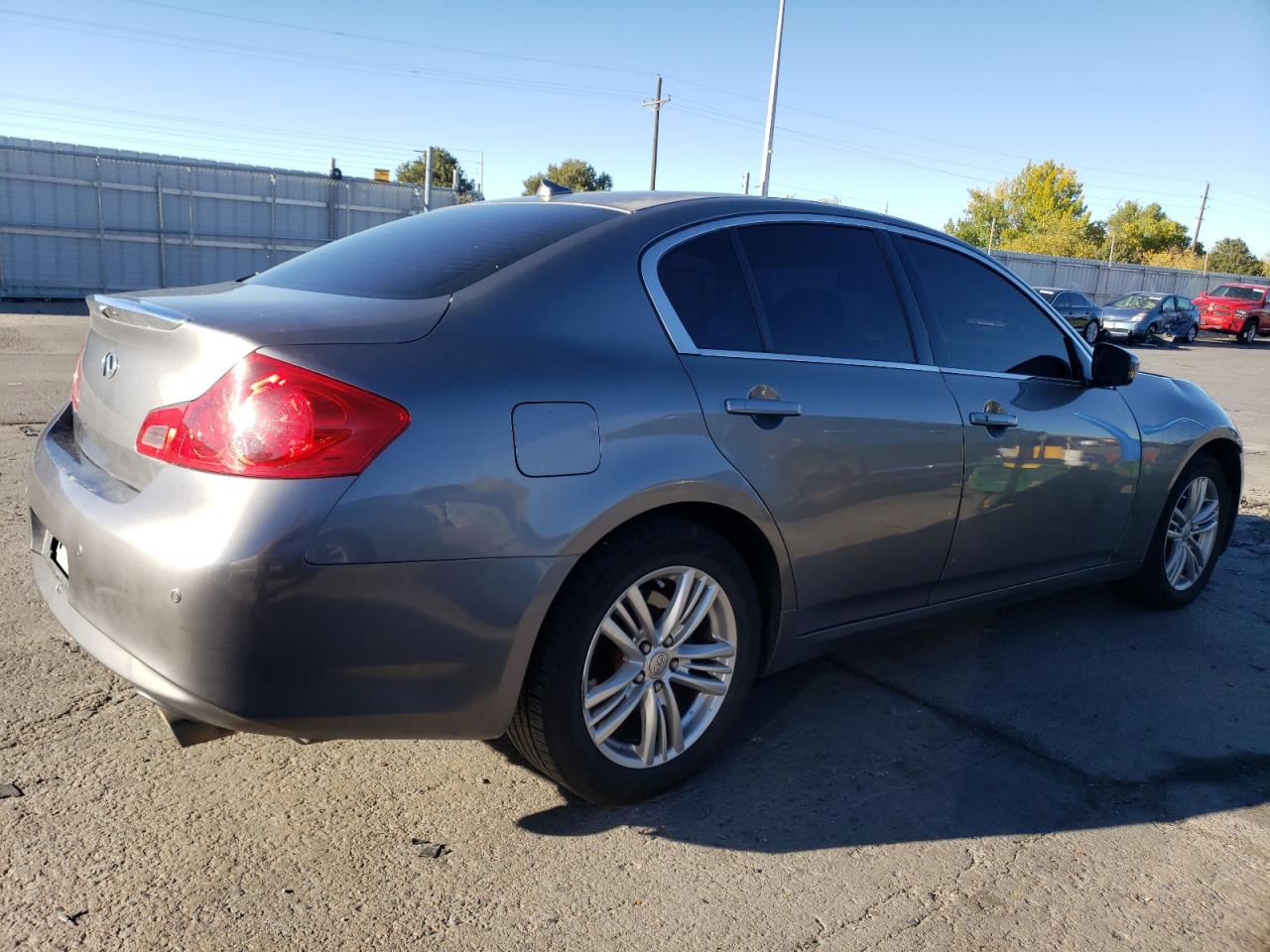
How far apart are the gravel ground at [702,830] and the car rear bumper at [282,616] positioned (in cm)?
40

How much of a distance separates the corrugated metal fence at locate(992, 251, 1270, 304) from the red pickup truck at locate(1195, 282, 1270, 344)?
247 centimetres

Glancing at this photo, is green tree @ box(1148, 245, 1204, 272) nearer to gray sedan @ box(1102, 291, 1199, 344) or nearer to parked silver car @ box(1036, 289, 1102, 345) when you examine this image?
gray sedan @ box(1102, 291, 1199, 344)

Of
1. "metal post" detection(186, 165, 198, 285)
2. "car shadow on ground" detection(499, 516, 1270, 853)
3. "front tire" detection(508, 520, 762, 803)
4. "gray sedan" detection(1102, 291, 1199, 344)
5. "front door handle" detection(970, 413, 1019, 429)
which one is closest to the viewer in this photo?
"front tire" detection(508, 520, 762, 803)

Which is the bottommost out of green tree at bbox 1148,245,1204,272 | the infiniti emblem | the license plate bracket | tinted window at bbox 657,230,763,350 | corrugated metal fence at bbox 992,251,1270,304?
the infiniti emblem

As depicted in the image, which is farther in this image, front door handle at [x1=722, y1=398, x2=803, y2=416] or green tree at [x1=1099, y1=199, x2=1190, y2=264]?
green tree at [x1=1099, y1=199, x2=1190, y2=264]

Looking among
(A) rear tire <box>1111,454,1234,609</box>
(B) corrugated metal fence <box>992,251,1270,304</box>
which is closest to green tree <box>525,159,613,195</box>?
(B) corrugated metal fence <box>992,251,1270,304</box>

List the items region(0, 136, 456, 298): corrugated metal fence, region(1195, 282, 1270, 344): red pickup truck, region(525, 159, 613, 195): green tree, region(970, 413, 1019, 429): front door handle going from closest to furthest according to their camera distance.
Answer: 1. region(970, 413, 1019, 429): front door handle
2. region(0, 136, 456, 298): corrugated metal fence
3. region(1195, 282, 1270, 344): red pickup truck
4. region(525, 159, 613, 195): green tree

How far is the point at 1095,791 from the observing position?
3.08 m

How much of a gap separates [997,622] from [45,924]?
12.1ft

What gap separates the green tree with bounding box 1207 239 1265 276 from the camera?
266ft

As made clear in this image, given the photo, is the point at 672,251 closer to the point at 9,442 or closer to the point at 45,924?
the point at 45,924

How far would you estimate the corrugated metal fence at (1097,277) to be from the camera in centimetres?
3753

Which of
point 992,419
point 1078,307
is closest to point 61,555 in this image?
point 992,419

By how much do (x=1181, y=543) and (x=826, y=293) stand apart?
2.50m
